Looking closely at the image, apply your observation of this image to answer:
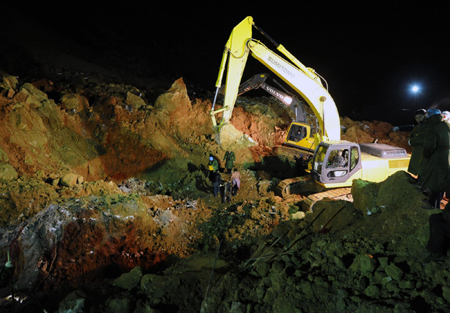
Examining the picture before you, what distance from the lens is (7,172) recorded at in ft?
20.6

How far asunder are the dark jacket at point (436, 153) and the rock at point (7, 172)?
8.43 m

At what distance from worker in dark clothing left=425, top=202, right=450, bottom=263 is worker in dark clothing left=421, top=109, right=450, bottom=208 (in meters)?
1.45

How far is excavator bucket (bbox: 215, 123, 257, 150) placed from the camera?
36.2 ft

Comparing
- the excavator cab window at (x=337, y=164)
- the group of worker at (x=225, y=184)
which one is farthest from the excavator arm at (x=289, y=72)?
the group of worker at (x=225, y=184)

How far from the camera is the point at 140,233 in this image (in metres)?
5.93

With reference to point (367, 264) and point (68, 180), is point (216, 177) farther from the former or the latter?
point (367, 264)

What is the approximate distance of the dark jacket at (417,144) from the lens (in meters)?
4.12

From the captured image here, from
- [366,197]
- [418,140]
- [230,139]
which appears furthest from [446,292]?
[230,139]

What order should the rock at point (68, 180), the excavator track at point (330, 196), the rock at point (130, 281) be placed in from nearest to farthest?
the rock at point (130, 281) < the rock at point (68, 180) < the excavator track at point (330, 196)

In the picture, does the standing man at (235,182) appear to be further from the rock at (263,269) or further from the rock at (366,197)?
the rock at (263,269)

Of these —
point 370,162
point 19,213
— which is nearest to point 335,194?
point 370,162

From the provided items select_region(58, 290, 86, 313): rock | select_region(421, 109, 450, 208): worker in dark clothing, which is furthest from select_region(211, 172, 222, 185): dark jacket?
select_region(58, 290, 86, 313): rock

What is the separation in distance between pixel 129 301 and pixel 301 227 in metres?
3.10

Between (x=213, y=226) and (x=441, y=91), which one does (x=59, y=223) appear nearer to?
(x=213, y=226)
